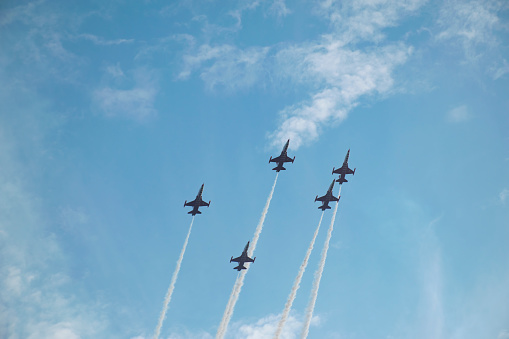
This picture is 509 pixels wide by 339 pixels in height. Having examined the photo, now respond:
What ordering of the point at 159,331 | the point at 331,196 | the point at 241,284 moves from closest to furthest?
the point at 159,331
the point at 241,284
the point at 331,196

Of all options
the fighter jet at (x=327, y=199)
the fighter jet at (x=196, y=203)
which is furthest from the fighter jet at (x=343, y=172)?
the fighter jet at (x=196, y=203)

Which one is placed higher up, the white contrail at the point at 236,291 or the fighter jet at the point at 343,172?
the fighter jet at the point at 343,172

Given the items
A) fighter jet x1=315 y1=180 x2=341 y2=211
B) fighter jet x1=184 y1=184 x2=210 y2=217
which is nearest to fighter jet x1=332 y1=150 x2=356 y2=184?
fighter jet x1=315 y1=180 x2=341 y2=211

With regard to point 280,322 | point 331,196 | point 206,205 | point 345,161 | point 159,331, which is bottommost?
point 159,331

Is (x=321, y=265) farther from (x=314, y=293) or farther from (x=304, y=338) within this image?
(x=304, y=338)

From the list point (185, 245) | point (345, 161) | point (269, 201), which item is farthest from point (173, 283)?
point (345, 161)

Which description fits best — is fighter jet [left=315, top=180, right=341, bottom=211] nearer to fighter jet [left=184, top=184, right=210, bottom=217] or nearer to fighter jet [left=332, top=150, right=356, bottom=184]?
fighter jet [left=332, top=150, right=356, bottom=184]

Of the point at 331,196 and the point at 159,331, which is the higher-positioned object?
the point at 331,196

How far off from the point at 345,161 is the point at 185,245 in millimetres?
46244

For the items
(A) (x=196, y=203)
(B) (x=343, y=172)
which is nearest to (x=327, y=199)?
(B) (x=343, y=172)

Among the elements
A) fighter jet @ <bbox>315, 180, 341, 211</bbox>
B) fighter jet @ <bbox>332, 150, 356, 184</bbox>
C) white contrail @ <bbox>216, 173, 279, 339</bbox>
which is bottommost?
white contrail @ <bbox>216, 173, 279, 339</bbox>

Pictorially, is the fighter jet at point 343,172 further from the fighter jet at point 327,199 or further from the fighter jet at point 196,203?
the fighter jet at point 196,203

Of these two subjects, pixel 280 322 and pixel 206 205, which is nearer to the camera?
pixel 280 322

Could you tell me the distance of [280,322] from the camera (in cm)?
12269
